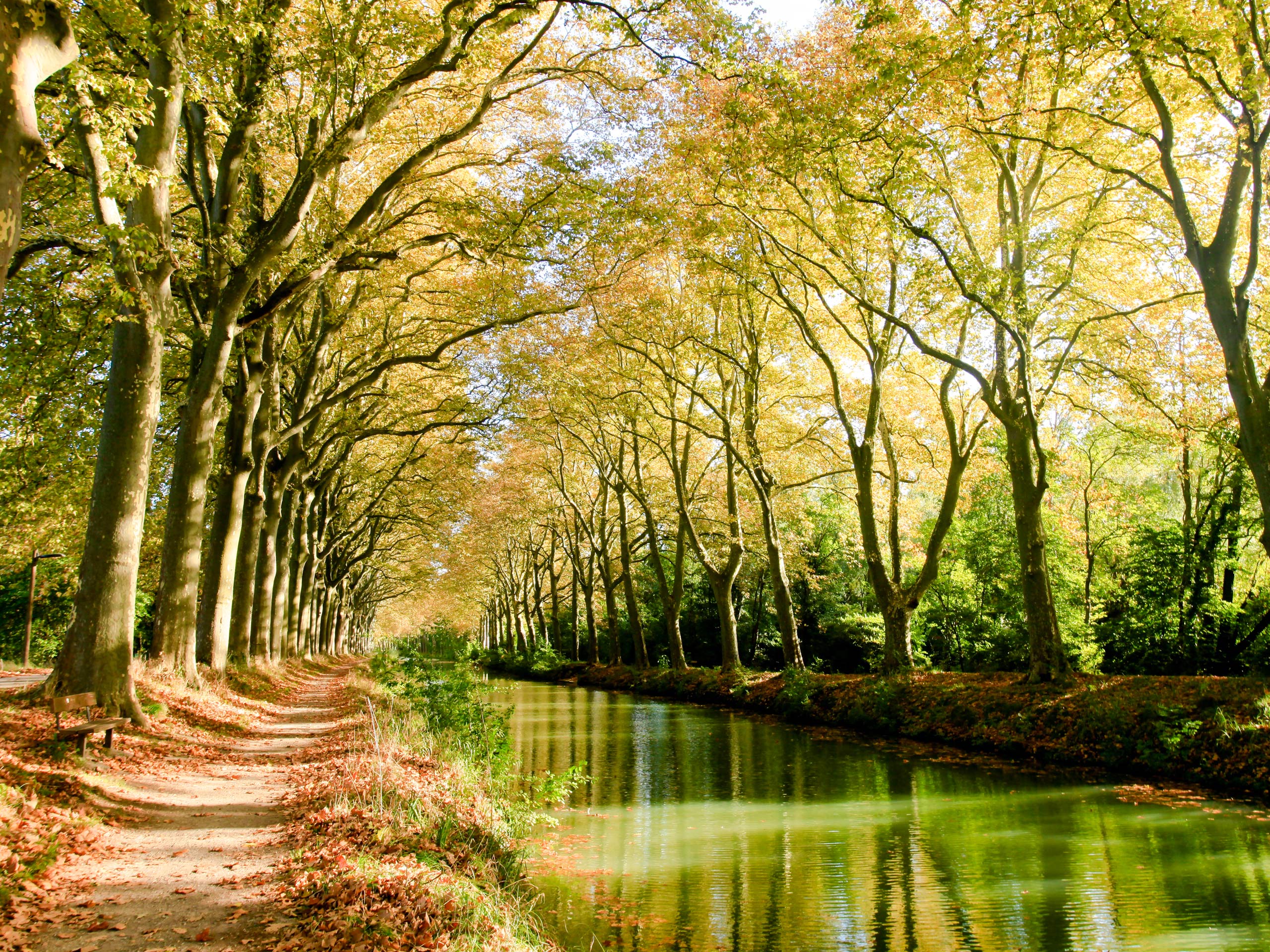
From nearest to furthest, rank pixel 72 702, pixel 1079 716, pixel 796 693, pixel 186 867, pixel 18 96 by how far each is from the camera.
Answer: pixel 18 96 < pixel 186 867 < pixel 72 702 < pixel 1079 716 < pixel 796 693

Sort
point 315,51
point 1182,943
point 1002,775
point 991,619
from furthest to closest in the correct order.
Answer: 1. point 991,619
2. point 1002,775
3. point 315,51
4. point 1182,943

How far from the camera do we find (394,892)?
4824mm

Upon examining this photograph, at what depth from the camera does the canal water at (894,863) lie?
20.3 ft

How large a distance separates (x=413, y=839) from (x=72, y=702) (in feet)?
12.6

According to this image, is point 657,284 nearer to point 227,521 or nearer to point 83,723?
point 227,521

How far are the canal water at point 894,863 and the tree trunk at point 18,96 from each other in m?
6.14

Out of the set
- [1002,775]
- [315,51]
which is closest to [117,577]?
[315,51]

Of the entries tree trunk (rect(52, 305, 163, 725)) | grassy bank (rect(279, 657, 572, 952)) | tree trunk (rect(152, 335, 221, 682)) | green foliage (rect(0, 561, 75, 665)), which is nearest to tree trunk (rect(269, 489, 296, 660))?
green foliage (rect(0, 561, 75, 665))

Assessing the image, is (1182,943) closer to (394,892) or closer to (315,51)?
(394,892)

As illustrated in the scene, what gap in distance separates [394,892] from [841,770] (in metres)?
9.62

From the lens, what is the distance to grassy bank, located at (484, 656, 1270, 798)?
429 inches

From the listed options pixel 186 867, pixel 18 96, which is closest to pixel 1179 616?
pixel 186 867

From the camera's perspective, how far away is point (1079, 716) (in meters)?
13.1

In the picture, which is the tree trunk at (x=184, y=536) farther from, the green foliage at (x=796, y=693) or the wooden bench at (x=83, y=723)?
the green foliage at (x=796, y=693)
